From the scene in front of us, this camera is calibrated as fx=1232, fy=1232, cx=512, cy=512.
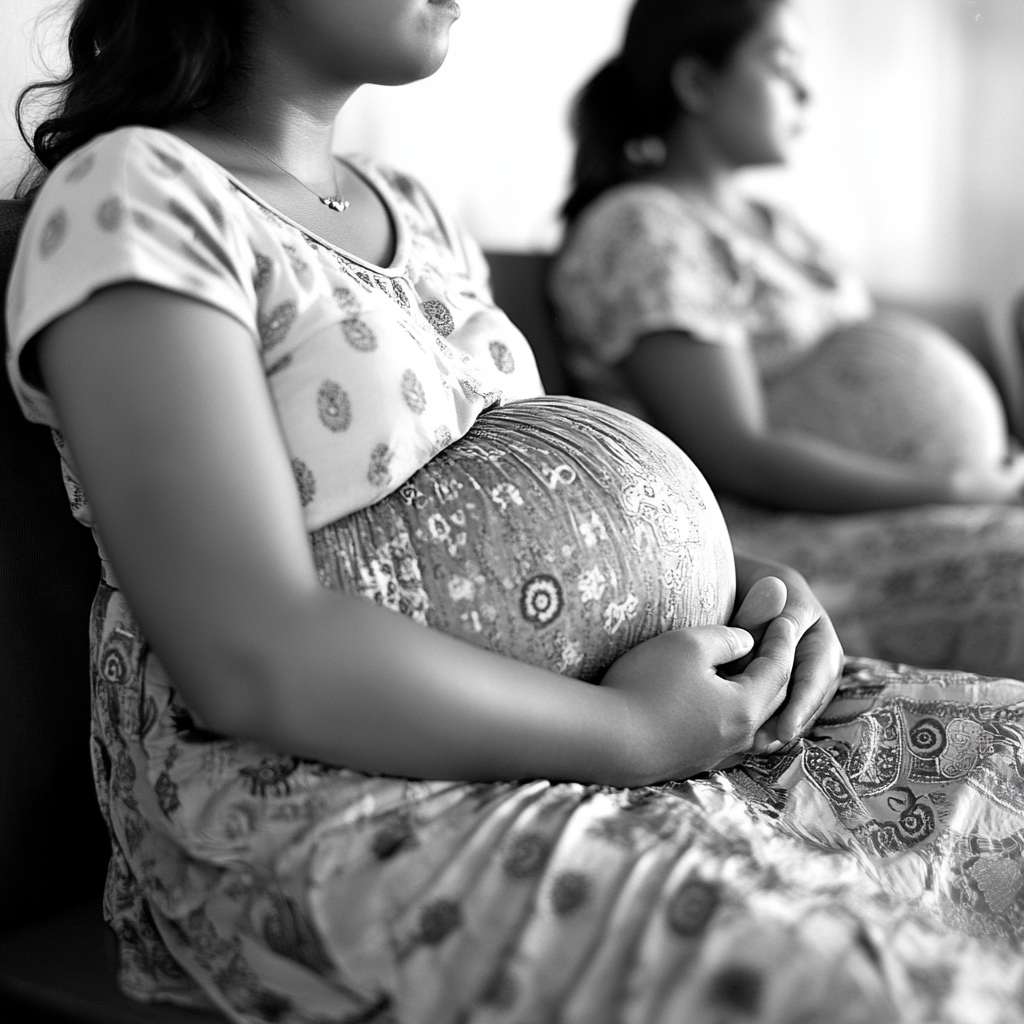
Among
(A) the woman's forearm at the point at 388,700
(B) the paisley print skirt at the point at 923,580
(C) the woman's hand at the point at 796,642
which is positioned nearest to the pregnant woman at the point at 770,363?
(B) the paisley print skirt at the point at 923,580

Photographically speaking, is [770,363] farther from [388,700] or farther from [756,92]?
[388,700]

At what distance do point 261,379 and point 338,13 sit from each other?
0.95ft

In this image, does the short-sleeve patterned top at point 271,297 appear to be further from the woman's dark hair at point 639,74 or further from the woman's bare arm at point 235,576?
the woman's dark hair at point 639,74

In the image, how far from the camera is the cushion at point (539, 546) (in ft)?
2.29

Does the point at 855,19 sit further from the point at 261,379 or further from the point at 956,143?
the point at 261,379

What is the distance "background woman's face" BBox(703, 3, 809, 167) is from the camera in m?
1.90

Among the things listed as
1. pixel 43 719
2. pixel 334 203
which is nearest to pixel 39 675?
pixel 43 719

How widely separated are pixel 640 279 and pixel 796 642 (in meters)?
0.96

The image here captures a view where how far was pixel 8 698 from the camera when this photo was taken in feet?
2.58

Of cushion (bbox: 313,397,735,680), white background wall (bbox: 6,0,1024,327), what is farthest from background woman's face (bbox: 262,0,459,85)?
white background wall (bbox: 6,0,1024,327)

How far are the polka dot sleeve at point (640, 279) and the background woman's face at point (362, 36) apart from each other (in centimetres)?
86

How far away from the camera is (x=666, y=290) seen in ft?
5.50

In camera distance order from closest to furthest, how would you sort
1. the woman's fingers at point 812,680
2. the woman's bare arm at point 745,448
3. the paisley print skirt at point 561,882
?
the paisley print skirt at point 561,882, the woman's fingers at point 812,680, the woman's bare arm at point 745,448

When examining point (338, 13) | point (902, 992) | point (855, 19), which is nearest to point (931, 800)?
point (902, 992)
